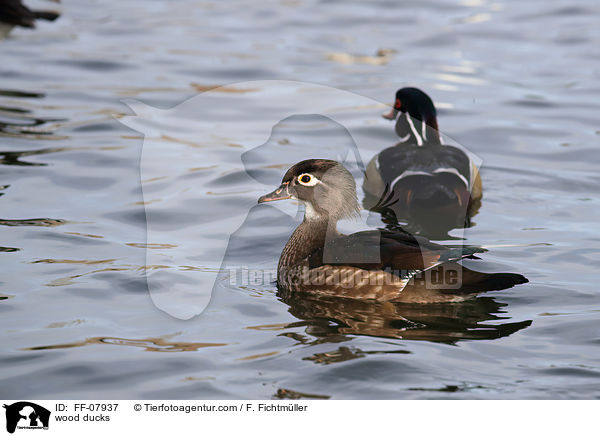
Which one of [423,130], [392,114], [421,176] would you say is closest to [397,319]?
[421,176]

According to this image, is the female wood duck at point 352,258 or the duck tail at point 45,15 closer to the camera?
the female wood duck at point 352,258

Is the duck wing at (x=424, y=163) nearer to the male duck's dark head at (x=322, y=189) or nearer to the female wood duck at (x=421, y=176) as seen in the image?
the female wood duck at (x=421, y=176)

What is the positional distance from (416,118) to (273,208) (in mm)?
1859

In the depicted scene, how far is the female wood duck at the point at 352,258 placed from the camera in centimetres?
653

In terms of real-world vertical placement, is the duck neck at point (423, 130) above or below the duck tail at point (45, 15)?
below

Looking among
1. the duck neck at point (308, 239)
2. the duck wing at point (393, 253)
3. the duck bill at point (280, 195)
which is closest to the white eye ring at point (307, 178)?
the duck bill at point (280, 195)

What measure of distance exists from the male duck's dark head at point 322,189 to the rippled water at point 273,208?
0.81m

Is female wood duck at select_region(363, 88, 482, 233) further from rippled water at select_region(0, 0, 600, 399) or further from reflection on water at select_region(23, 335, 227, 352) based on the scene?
reflection on water at select_region(23, 335, 227, 352)

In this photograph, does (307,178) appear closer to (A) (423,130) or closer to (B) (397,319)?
(B) (397,319)

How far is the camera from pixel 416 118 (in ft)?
31.8

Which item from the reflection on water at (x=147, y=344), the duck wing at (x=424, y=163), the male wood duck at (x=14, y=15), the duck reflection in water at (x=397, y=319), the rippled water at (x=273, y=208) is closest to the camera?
the rippled water at (x=273, y=208)

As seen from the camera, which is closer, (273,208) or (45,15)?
(273,208)
